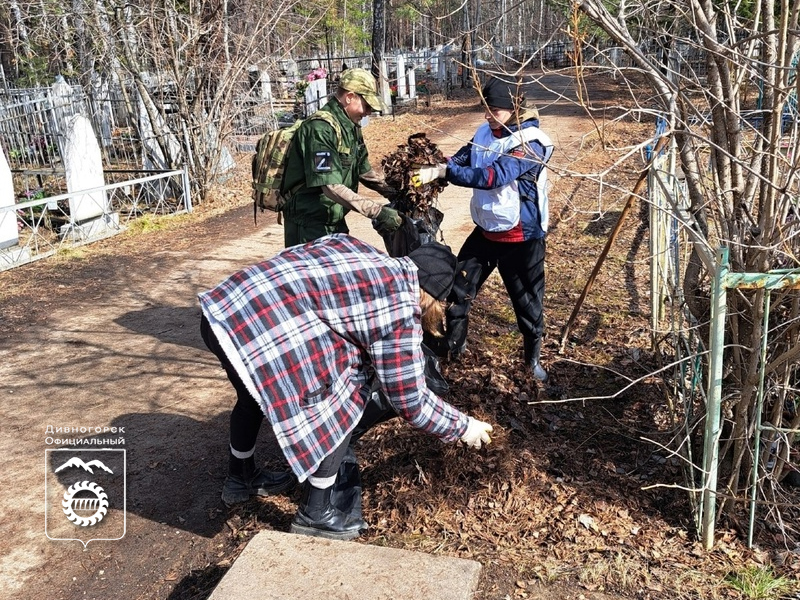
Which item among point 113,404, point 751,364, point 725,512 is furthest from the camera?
point 113,404

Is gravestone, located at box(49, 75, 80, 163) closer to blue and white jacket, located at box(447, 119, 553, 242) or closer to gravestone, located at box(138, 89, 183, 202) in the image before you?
gravestone, located at box(138, 89, 183, 202)

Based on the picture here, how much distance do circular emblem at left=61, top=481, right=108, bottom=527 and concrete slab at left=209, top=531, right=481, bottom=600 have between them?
3.55ft

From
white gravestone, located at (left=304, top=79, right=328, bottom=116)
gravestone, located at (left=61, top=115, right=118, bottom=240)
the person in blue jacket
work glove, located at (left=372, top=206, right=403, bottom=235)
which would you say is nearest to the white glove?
work glove, located at (left=372, top=206, right=403, bottom=235)

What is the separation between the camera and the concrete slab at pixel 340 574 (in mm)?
2465

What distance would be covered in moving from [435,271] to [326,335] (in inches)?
18.9

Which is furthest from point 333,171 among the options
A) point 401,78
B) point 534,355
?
point 401,78

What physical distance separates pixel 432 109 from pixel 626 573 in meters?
19.4

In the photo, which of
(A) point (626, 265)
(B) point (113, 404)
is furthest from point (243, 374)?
(A) point (626, 265)

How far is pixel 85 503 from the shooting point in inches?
136

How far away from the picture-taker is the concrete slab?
246 centimetres

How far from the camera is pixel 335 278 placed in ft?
8.16

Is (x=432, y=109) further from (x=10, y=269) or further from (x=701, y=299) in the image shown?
(x=701, y=299)

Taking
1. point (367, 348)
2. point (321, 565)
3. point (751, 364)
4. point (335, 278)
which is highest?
point (335, 278)

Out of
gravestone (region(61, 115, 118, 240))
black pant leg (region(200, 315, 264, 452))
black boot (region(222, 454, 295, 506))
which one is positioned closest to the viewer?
black pant leg (region(200, 315, 264, 452))
